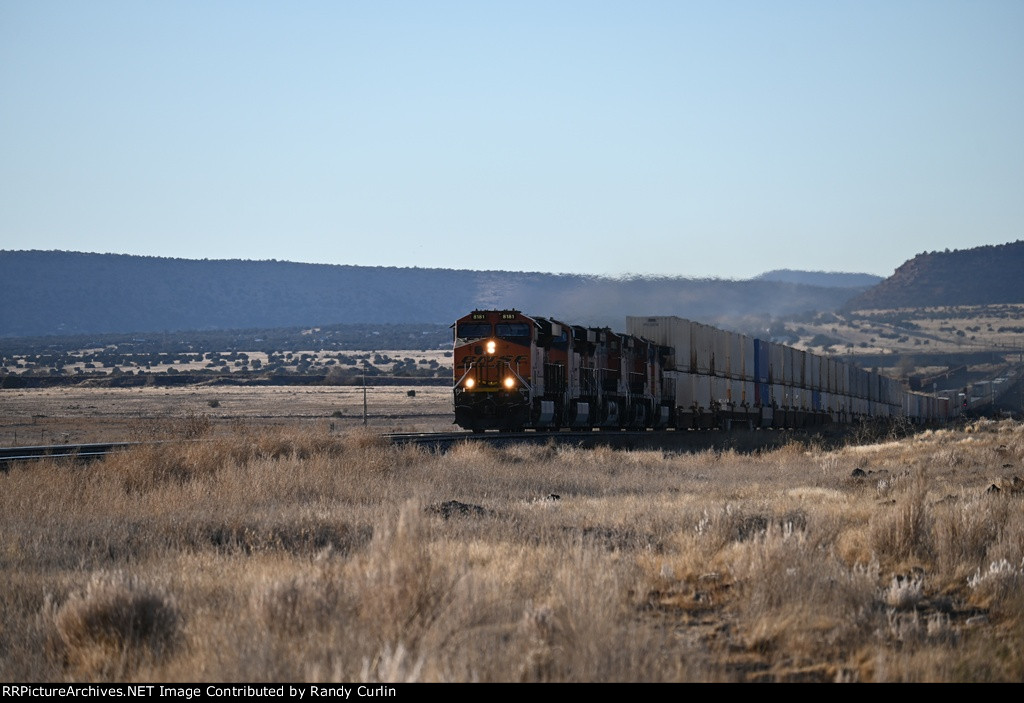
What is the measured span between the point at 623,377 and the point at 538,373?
17.3 ft

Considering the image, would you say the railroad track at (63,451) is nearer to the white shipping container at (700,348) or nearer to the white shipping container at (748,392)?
the white shipping container at (700,348)

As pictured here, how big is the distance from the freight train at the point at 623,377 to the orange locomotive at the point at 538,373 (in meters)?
0.03

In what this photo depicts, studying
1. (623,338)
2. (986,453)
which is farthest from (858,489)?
(623,338)

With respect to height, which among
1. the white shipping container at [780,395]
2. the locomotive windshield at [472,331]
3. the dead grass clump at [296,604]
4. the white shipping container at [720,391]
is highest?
the locomotive windshield at [472,331]

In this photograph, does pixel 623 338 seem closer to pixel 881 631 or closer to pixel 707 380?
pixel 707 380

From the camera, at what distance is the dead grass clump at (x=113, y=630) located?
6578mm

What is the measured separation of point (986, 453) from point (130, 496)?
1845 centimetres

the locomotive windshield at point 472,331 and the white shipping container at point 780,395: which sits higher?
the locomotive windshield at point 472,331

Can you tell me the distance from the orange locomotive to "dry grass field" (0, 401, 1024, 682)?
1629 cm

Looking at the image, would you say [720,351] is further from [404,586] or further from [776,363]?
[404,586]

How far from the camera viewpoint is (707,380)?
4228 cm

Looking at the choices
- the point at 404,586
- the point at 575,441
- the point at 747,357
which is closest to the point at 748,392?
the point at 747,357

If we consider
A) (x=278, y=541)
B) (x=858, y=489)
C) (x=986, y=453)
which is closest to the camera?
(x=278, y=541)

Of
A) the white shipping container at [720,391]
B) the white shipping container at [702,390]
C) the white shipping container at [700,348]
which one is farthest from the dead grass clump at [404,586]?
the white shipping container at [720,391]
